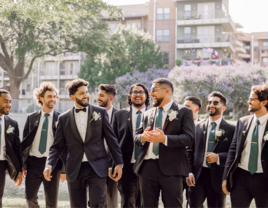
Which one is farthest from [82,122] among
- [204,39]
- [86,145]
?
[204,39]

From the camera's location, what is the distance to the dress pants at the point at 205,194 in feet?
23.4

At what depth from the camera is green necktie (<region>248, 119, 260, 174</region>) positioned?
5.99 metres

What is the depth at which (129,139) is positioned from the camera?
7.60 meters

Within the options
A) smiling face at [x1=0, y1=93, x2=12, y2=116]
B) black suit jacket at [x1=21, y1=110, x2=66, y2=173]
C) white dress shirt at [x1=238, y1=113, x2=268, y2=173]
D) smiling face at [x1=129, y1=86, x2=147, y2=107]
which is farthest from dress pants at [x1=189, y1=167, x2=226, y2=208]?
smiling face at [x1=0, y1=93, x2=12, y2=116]

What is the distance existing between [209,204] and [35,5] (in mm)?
7096

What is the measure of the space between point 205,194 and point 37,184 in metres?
3.14

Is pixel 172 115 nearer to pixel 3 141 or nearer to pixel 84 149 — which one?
pixel 84 149

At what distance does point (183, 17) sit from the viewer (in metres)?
61.0

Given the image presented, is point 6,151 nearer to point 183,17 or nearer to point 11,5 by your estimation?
point 11,5

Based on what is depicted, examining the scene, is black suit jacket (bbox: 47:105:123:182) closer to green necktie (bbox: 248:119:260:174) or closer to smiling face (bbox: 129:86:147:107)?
smiling face (bbox: 129:86:147:107)

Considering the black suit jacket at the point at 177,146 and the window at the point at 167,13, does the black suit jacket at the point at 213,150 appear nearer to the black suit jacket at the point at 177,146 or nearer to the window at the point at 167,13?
the black suit jacket at the point at 177,146

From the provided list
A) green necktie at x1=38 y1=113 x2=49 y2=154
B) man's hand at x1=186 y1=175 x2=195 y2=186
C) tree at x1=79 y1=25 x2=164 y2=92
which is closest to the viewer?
man's hand at x1=186 y1=175 x2=195 y2=186

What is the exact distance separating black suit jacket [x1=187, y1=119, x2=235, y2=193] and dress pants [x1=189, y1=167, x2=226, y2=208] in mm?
146

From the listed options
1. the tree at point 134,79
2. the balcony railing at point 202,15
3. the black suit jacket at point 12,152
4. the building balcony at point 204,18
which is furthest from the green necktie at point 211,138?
the balcony railing at point 202,15
